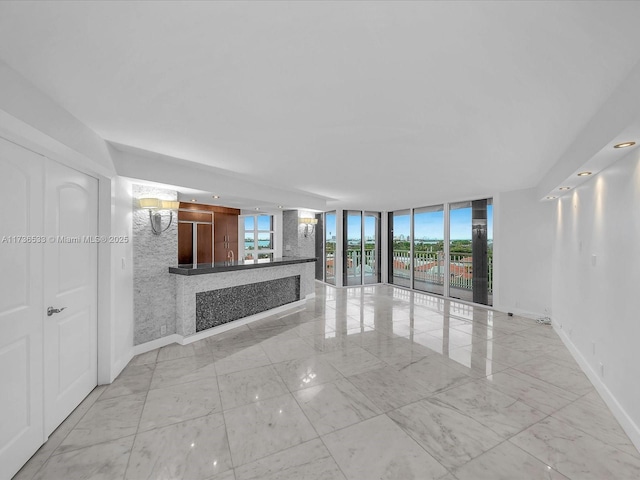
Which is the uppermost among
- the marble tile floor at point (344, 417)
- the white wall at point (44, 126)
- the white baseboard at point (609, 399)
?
the white wall at point (44, 126)

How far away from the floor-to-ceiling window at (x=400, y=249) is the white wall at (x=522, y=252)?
292 centimetres

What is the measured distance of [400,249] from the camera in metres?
8.91

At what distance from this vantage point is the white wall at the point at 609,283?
2129mm

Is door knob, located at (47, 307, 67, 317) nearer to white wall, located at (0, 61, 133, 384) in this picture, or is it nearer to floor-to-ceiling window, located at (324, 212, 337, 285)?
white wall, located at (0, 61, 133, 384)

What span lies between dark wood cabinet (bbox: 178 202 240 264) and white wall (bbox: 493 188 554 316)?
19.7 feet

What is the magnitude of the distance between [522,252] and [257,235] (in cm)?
585

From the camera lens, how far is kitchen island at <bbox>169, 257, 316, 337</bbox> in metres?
3.90

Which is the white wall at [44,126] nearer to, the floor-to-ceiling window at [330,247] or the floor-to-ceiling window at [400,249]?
the floor-to-ceiling window at [330,247]

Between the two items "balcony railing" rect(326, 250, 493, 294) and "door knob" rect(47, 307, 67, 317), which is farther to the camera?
"balcony railing" rect(326, 250, 493, 294)

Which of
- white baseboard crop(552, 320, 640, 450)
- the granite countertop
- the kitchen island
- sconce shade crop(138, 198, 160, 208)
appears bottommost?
white baseboard crop(552, 320, 640, 450)

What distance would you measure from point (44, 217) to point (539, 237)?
686 cm

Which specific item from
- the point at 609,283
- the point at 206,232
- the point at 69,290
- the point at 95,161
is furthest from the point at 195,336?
the point at 609,283

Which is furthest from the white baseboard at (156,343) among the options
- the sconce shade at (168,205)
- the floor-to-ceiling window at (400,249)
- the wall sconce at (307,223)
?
the floor-to-ceiling window at (400,249)

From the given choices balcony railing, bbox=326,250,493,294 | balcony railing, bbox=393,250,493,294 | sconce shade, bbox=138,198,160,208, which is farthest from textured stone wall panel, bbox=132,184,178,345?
balcony railing, bbox=393,250,493,294
